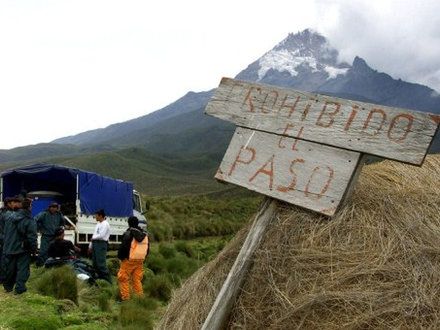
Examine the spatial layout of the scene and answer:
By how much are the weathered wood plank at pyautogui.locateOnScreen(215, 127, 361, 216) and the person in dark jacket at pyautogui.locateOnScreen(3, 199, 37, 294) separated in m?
8.16

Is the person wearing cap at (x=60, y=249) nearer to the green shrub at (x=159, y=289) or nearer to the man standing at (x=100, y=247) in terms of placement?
the man standing at (x=100, y=247)

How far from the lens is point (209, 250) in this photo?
69.8 ft

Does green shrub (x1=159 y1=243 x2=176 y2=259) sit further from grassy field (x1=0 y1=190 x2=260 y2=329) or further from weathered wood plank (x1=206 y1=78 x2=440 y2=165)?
weathered wood plank (x1=206 y1=78 x2=440 y2=165)

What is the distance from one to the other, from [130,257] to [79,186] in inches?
353

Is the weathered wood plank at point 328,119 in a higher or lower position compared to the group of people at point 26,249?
higher

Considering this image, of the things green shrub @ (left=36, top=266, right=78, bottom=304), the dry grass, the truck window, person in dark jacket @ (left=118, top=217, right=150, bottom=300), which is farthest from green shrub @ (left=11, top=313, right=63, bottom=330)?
the truck window

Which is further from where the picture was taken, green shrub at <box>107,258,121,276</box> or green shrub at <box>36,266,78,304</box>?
green shrub at <box>107,258,121,276</box>

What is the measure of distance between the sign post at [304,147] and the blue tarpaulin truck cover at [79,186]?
620 inches

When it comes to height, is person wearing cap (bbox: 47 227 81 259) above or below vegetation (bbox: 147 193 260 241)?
below

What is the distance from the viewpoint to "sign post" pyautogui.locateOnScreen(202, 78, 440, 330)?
140 inches

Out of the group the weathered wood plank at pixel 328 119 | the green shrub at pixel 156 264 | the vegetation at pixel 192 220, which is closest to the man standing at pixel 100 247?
the green shrub at pixel 156 264

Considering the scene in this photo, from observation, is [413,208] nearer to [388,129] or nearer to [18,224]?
[388,129]

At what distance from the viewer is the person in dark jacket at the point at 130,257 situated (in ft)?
36.3

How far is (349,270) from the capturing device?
338 cm
